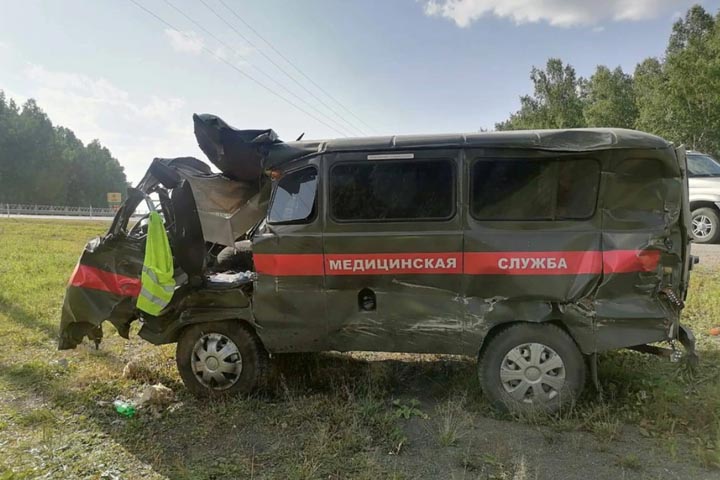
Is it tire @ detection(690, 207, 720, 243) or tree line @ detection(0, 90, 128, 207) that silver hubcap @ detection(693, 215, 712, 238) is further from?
tree line @ detection(0, 90, 128, 207)

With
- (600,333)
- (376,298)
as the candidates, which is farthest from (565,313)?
(376,298)

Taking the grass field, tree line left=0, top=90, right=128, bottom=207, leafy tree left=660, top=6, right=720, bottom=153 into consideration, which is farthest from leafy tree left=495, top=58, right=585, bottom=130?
tree line left=0, top=90, right=128, bottom=207

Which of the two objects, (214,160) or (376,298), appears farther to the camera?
(214,160)

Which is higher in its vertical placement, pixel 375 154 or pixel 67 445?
pixel 375 154

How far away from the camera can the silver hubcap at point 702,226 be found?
34.2ft

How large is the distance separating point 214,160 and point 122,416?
2455mm

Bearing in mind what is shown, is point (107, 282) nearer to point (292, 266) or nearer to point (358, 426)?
point (292, 266)

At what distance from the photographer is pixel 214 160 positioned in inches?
184

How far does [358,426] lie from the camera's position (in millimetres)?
3822

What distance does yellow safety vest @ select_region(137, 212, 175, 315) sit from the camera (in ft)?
13.8

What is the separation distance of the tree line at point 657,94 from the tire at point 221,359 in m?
27.1

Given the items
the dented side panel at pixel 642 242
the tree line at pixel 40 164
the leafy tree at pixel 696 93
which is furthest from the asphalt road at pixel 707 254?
the tree line at pixel 40 164

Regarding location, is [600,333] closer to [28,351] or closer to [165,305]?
[165,305]

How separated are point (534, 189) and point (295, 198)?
1988mm
